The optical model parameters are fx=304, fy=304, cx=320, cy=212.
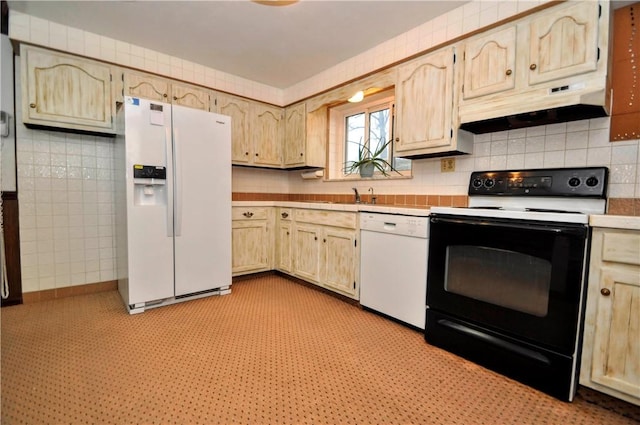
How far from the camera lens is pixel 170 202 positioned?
8.46 ft

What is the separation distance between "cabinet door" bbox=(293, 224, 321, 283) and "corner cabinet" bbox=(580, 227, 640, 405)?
2.05 m

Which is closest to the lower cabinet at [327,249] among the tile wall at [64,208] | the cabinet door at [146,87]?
the cabinet door at [146,87]

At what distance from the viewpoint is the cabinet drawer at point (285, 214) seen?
3406mm

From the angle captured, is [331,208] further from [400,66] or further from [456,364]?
[456,364]

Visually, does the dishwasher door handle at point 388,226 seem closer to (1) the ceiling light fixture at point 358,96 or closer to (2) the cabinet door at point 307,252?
(2) the cabinet door at point 307,252

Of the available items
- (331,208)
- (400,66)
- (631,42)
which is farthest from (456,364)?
(400,66)

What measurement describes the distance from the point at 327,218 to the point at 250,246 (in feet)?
3.50

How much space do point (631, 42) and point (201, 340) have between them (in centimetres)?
321

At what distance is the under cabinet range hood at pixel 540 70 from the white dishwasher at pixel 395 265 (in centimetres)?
87

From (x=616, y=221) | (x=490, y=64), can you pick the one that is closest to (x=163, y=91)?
(x=490, y=64)

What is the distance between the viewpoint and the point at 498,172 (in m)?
2.21

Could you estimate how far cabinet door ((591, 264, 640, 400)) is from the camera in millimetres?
1378

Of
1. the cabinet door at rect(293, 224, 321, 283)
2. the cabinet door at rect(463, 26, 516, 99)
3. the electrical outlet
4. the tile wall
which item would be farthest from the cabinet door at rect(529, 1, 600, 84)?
the tile wall

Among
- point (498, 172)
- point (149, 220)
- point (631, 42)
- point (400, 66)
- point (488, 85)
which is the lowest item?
point (149, 220)
